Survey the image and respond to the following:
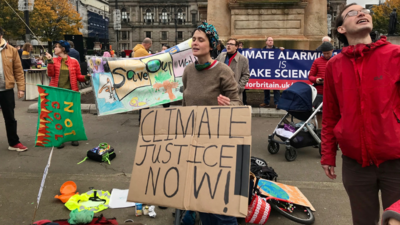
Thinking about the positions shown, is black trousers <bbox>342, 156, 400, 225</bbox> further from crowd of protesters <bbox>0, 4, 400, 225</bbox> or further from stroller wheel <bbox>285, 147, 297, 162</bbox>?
stroller wheel <bbox>285, 147, 297, 162</bbox>

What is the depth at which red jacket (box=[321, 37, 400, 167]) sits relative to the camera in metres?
2.12

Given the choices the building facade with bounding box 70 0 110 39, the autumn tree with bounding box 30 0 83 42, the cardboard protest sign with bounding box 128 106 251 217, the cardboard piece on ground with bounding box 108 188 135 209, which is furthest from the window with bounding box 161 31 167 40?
the cardboard protest sign with bounding box 128 106 251 217

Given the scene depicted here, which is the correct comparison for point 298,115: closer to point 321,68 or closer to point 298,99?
point 298,99

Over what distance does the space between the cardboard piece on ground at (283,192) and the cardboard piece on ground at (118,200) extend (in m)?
1.51

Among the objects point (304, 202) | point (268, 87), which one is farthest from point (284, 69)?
point (304, 202)

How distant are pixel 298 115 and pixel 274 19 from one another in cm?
787

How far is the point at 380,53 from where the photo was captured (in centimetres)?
215

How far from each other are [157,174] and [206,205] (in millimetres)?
439

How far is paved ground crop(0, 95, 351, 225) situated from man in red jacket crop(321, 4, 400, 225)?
1.41 metres

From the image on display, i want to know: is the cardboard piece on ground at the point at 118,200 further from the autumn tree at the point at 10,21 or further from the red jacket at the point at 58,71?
the autumn tree at the point at 10,21

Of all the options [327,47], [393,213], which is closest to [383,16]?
[327,47]

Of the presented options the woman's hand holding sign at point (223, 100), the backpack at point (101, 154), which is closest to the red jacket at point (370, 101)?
the woman's hand holding sign at point (223, 100)

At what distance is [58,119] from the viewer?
4.87 metres

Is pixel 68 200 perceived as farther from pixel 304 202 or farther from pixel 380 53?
pixel 380 53
